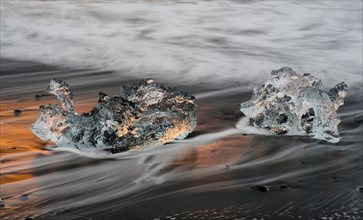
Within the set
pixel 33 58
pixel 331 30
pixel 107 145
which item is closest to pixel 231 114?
pixel 107 145

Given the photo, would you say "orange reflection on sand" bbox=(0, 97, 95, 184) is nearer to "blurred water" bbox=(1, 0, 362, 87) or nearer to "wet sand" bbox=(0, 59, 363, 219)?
"wet sand" bbox=(0, 59, 363, 219)

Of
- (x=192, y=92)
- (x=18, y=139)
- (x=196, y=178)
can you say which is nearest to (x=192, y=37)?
(x=192, y=92)

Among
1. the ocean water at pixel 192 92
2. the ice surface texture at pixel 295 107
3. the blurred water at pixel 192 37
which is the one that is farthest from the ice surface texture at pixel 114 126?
the blurred water at pixel 192 37

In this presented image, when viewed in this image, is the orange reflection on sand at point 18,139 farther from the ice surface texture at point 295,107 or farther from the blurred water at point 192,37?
the blurred water at point 192,37

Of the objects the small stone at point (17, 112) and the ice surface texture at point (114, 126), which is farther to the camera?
the small stone at point (17, 112)

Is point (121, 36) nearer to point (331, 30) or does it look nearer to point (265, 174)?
point (331, 30)

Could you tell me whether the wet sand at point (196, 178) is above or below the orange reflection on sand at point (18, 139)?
below
